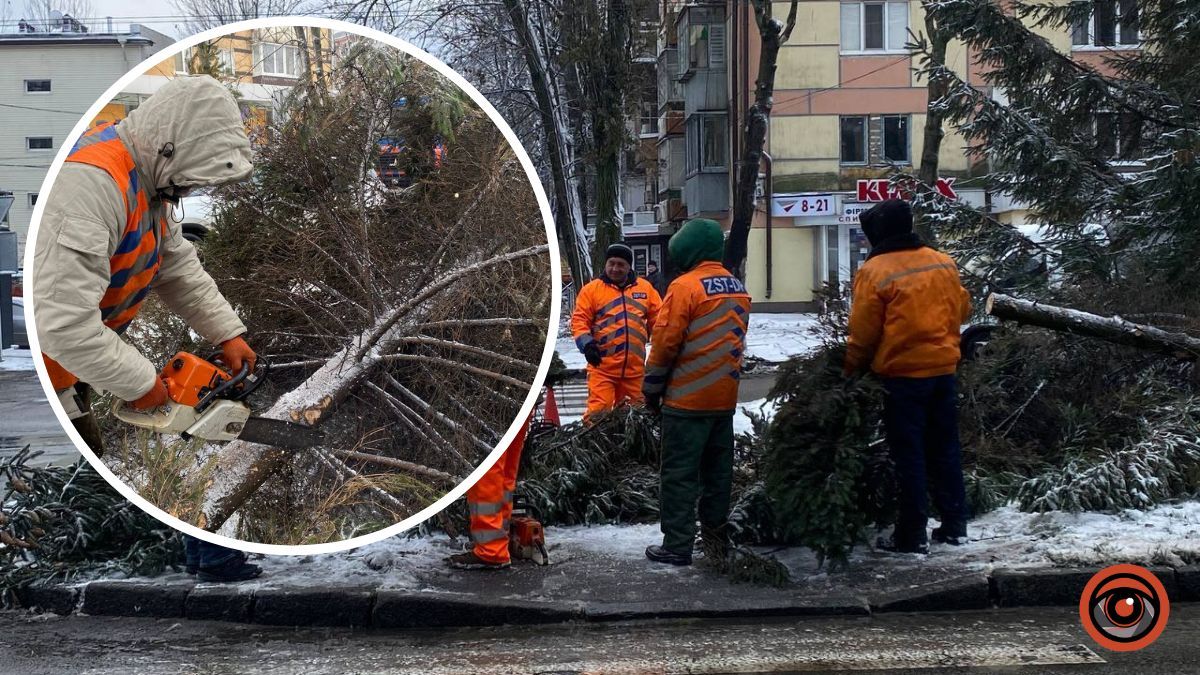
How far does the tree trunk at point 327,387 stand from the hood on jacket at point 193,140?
1.57 feet

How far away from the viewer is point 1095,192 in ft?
29.0

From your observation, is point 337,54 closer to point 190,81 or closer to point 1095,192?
point 190,81

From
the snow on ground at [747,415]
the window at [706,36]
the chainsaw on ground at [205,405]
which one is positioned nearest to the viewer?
the chainsaw on ground at [205,405]

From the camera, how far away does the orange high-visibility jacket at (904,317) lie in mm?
5395

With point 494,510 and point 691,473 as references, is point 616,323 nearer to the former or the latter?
point 691,473

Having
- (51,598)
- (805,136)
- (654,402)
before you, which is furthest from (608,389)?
(805,136)

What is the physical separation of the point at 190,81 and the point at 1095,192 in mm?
7818

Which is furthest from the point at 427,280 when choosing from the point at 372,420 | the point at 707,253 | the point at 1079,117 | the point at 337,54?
the point at 1079,117

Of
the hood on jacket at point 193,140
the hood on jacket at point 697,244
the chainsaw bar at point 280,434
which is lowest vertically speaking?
the chainsaw bar at point 280,434

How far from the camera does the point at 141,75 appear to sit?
2771mm

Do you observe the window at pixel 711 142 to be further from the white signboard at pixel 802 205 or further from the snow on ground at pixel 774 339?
the snow on ground at pixel 774 339

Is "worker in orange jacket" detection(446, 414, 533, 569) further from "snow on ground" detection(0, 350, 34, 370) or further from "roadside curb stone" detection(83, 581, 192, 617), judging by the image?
"snow on ground" detection(0, 350, 34, 370)

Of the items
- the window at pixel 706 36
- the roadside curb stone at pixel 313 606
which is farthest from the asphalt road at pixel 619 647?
the window at pixel 706 36

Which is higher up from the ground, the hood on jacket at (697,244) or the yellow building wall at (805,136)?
the yellow building wall at (805,136)
